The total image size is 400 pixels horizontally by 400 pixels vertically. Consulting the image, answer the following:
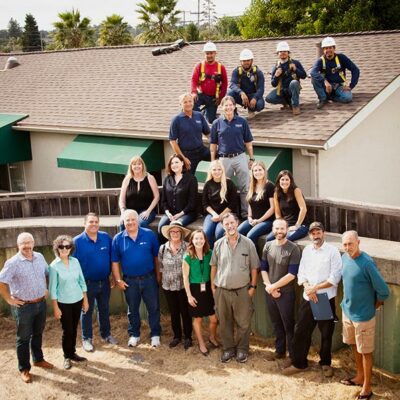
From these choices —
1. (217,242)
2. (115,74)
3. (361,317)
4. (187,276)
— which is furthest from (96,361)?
(115,74)

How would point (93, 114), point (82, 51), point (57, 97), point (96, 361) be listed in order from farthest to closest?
point (82, 51) → point (57, 97) → point (93, 114) → point (96, 361)

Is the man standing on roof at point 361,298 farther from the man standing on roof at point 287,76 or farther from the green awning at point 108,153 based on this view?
the green awning at point 108,153

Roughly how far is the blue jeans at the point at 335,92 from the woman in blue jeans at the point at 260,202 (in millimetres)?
4398

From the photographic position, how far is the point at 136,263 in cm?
783

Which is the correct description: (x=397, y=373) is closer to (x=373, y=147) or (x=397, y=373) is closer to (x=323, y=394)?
(x=323, y=394)

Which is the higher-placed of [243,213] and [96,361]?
[243,213]

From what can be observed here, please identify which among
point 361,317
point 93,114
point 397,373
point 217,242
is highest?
point 93,114

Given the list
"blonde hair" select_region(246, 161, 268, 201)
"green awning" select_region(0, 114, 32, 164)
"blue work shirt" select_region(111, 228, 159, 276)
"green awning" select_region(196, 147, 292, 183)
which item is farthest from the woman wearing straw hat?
"green awning" select_region(0, 114, 32, 164)

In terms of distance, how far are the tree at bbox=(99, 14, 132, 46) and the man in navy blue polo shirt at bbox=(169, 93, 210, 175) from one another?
37.1 metres

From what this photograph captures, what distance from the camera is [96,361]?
7.93 m

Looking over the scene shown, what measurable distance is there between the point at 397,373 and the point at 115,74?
12207 millimetres

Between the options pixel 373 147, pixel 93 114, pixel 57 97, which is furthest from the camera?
pixel 57 97

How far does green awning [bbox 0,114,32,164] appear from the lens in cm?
1495

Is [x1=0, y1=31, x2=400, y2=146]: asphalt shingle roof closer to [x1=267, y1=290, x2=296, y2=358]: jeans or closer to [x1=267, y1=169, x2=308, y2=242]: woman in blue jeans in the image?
[x1=267, y1=169, x2=308, y2=242]: woman in blue jeans
